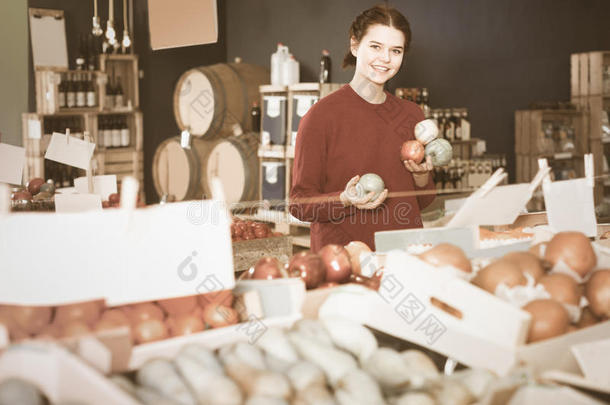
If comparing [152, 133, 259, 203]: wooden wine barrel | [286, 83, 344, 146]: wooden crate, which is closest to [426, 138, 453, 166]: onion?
[286, 83, 344, 146]: wooden crate

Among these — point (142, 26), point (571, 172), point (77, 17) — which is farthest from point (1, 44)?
point (571, 172)

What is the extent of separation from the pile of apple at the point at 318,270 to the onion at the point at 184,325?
0.25m

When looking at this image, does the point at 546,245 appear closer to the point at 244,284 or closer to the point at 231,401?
the point at 244,284

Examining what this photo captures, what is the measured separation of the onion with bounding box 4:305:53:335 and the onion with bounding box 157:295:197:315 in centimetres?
26

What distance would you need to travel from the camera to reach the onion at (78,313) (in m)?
1.35

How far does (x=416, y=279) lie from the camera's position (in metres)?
1.47

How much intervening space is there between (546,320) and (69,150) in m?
2.30

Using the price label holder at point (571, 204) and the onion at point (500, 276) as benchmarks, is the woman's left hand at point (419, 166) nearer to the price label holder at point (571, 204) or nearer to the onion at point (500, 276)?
the price label holder at point (571, 204)

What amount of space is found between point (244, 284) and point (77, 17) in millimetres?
6623

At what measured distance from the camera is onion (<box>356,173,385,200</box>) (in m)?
2.29

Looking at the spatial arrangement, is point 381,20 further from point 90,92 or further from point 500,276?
point 90,92

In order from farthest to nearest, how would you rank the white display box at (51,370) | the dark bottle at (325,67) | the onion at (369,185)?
the dark bottle at (325,67)
the onion at (369,185)
the white display box at (51,370)

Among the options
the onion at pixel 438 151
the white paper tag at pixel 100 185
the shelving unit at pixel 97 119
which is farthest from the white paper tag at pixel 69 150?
the shelving unit at pixel 97 119

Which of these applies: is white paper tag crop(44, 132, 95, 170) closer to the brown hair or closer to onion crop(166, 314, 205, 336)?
the brown hair
